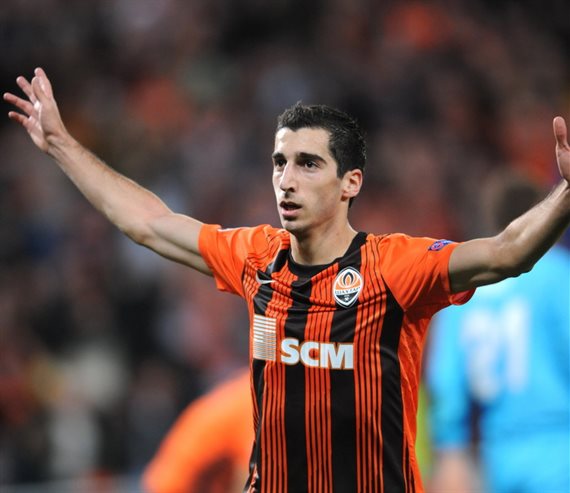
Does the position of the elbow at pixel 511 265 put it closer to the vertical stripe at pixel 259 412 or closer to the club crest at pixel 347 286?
the club crest at pixel 347 286

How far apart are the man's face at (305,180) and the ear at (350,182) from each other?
5cm

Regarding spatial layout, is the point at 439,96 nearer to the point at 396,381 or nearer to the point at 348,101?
the point at 348,101

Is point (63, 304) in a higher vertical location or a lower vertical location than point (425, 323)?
higher

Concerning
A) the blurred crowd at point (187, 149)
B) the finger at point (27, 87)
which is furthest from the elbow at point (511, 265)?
the blurred crowd at point (187, 149)

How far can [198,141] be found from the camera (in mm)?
11617

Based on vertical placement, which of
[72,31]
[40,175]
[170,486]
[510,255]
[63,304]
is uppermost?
[72,31]

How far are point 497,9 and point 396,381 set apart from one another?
378 inches

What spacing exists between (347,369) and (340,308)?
211mm

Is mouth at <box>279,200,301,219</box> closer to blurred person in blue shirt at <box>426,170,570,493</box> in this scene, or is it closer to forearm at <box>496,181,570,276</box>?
forearm at <box>496,181,570,276</box>

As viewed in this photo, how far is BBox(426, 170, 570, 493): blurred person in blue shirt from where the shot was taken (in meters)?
4.96

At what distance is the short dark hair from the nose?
0.48ft

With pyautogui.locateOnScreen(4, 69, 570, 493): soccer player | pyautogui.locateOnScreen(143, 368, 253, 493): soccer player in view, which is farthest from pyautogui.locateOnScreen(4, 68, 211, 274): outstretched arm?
pyautogui.locateOnScreen(143, 368, 253, 493): soccer player

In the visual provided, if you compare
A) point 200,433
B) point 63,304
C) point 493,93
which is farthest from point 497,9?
point 200,433

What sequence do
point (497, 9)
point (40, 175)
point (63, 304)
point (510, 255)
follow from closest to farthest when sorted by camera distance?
point (510, 255) → point (63, 304) → point (40, 175) → point (497, 9)
